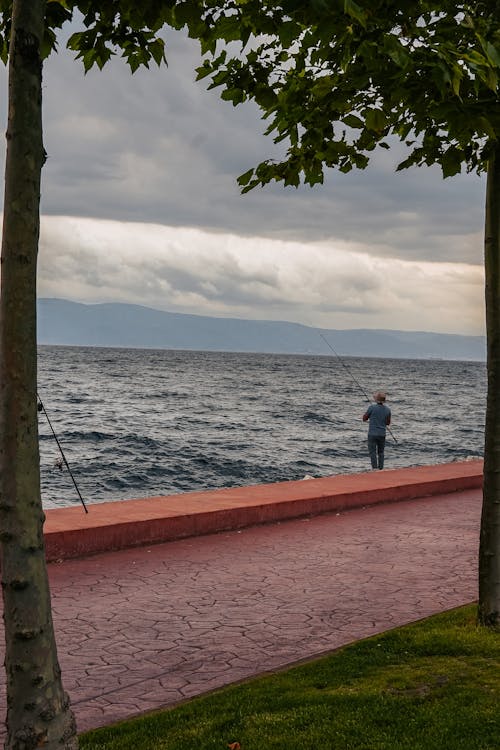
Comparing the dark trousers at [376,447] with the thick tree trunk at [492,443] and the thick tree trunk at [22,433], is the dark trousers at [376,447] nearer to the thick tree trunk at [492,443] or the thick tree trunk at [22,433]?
the thick tree trunk at [492,443]

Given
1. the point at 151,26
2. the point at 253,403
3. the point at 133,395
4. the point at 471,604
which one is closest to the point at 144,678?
the point at 471,604

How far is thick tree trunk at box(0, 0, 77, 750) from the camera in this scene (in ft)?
12.3

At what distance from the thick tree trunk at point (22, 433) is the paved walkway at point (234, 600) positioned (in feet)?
4.09

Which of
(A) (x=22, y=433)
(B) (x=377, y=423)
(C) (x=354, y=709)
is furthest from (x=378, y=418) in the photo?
(A) (x=22, y=433)

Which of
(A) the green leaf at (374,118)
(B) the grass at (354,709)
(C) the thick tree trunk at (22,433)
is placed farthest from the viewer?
(A) the green leaf at (374,118)

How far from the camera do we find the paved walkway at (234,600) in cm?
580

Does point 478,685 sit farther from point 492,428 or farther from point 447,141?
point 447,141

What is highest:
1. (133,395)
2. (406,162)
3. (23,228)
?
(406,162)

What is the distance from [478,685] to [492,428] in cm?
185

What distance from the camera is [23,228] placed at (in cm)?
379

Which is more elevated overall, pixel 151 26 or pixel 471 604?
pixel 151 26

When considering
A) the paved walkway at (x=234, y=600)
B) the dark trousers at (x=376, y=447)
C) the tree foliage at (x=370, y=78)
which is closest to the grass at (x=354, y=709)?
the paved walkway at (x=234, y=600)

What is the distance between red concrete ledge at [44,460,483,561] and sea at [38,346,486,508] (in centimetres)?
81

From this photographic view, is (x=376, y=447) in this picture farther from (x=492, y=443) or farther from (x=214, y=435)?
(x=214, y=435)
